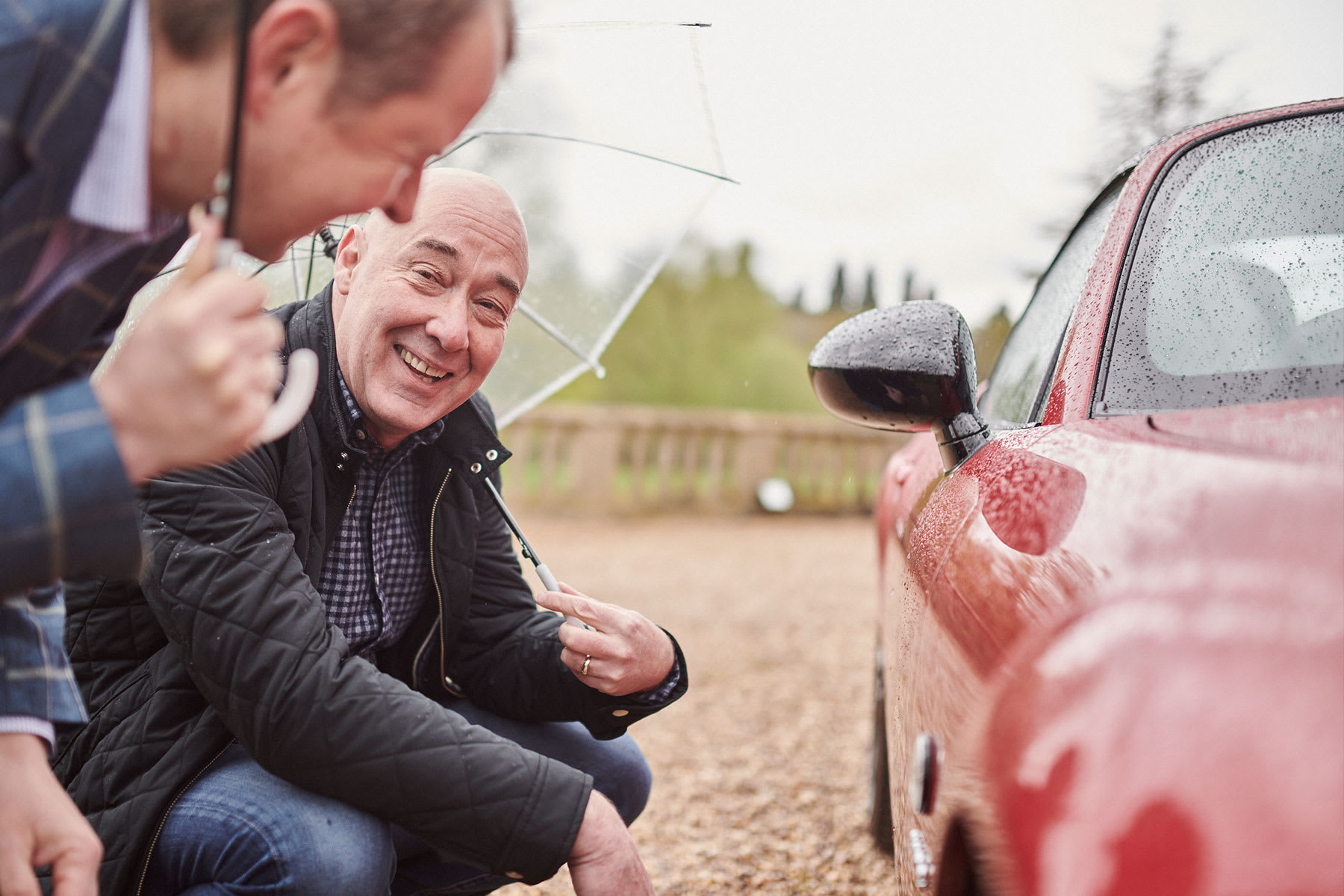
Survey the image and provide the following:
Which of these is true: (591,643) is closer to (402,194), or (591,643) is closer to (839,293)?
(402,194)

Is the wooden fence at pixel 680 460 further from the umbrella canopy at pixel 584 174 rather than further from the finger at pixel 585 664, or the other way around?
the finger at pixel 585 664

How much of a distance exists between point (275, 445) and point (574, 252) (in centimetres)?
132

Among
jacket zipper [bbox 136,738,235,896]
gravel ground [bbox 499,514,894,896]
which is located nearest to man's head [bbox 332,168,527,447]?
jacket zipper [bbox 136,738,235,896]

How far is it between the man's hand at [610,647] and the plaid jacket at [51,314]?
95 centimetres

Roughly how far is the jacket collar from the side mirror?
2.23 ft

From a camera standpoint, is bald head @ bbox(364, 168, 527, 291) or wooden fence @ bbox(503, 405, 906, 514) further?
wooden fence @ bbox(503, 405, 906, 514)

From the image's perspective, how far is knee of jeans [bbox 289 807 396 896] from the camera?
5.20 ft

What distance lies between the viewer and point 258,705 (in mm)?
1533

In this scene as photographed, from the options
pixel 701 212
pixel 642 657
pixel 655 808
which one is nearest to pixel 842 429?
pixel 655 808

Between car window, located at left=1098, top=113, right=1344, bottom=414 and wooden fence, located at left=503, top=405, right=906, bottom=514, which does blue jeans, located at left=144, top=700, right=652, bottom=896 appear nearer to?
car window, located at left=1098, top=113, right=1344, bottom=414

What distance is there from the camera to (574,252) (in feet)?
9.46

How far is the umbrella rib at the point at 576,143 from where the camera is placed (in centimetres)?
248

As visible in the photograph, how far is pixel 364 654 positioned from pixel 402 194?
3.64 ft

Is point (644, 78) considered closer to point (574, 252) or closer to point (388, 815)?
point (574, 252)
